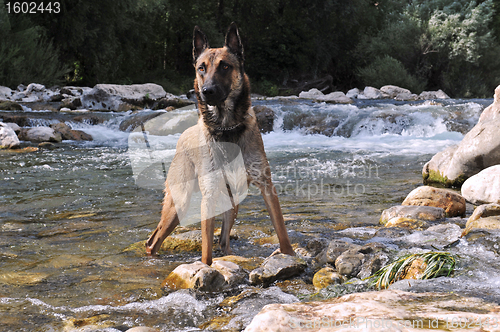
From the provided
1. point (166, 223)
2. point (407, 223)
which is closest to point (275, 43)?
point (407, 223)

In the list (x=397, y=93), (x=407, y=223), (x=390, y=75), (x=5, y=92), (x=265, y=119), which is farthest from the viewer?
(x=390, y=75)

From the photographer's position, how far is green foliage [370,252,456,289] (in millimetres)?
3133

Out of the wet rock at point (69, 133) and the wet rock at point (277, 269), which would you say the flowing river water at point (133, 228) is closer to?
the wet rock at point (277, 269)

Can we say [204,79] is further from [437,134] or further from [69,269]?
[437,134]

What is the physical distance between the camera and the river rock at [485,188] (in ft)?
18.9

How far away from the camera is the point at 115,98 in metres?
22.3

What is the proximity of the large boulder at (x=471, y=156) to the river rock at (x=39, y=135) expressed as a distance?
1228 cm

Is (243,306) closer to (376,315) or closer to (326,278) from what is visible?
(326,278)

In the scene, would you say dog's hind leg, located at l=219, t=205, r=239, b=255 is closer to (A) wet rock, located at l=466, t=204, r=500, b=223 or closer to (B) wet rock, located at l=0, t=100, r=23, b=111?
(A) wet rock, located at l=466, t=204, r=500, b=223

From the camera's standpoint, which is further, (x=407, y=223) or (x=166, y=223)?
(x=407, y=223)

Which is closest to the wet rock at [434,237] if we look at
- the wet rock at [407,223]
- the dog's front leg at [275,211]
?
the wet rock at [407,223]

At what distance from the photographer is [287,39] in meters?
38.5

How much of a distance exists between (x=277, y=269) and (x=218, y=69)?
6.09ft

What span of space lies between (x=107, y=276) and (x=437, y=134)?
15037 millimetres
